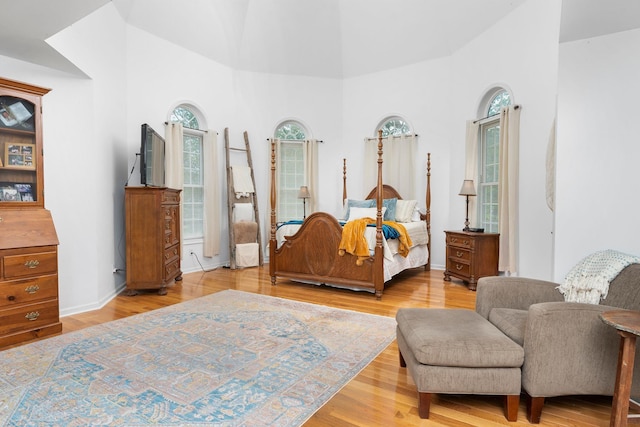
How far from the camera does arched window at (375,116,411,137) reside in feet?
21.0

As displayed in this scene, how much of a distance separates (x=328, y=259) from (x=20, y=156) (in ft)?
10.4

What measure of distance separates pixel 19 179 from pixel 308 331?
8.98 ft

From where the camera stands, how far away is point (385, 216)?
5680 millimetres

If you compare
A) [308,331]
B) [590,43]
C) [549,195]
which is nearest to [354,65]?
[549,195]

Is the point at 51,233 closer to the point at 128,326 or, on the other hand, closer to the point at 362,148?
the point at 128,326

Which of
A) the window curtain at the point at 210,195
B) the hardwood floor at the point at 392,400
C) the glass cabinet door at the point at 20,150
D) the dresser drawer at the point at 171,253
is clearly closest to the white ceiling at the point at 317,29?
Answer: the glass cabinet door at the point at 20,150

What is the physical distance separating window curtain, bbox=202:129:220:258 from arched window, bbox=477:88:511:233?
4.11m

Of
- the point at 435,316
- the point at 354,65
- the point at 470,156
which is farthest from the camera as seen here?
the point at 354,65

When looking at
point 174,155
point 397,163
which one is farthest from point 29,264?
point 397,163

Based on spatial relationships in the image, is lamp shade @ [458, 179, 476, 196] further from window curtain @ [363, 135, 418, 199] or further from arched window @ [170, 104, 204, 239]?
arched window @ [170, 104, 204, 239]

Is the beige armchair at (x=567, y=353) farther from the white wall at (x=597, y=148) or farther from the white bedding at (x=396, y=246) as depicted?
the white bedding at (x=396, y=246)

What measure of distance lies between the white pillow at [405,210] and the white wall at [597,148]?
10.9ft

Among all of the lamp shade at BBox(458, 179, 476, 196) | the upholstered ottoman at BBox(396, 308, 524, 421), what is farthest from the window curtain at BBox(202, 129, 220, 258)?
the upholstered ottoman at BBox(396, 308, 524, 421)

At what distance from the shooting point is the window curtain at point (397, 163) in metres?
6.20
